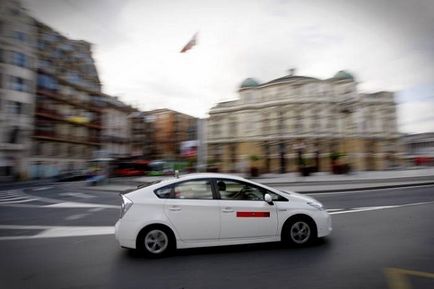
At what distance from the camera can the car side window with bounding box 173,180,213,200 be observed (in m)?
5.89

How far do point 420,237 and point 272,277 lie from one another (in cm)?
379

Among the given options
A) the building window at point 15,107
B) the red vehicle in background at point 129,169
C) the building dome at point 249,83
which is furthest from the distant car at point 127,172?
the building dome at point 249,83

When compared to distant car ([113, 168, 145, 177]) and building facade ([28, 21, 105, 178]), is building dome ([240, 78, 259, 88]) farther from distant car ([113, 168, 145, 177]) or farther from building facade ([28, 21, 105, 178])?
building facade ([28, 21, 105, 178])

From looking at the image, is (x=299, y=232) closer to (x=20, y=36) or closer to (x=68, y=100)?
(x=20, y=36)

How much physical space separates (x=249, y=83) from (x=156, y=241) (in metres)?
49.4

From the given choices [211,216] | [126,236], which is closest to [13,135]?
[126,236]

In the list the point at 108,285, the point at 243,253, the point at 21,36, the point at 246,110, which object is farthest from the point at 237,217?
the point at 21,36

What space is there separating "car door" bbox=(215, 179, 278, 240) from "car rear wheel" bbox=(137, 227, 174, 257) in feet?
3.18

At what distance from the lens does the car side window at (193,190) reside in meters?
5.89

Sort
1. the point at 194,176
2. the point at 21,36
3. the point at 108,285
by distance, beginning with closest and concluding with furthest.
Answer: the point at 108,285
the point at 194,176
the point at 21,36

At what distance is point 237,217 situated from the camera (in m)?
5.80

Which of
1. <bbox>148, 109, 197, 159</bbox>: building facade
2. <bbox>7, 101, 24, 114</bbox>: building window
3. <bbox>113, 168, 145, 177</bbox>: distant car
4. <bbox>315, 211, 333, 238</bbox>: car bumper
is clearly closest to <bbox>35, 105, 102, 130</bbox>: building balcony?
<bbox>7, 101, 24, 114</bbox>: building window

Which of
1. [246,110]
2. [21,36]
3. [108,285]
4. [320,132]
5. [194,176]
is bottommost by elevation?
[108,285]

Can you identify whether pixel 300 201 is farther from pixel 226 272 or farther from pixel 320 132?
pixel 320 132
